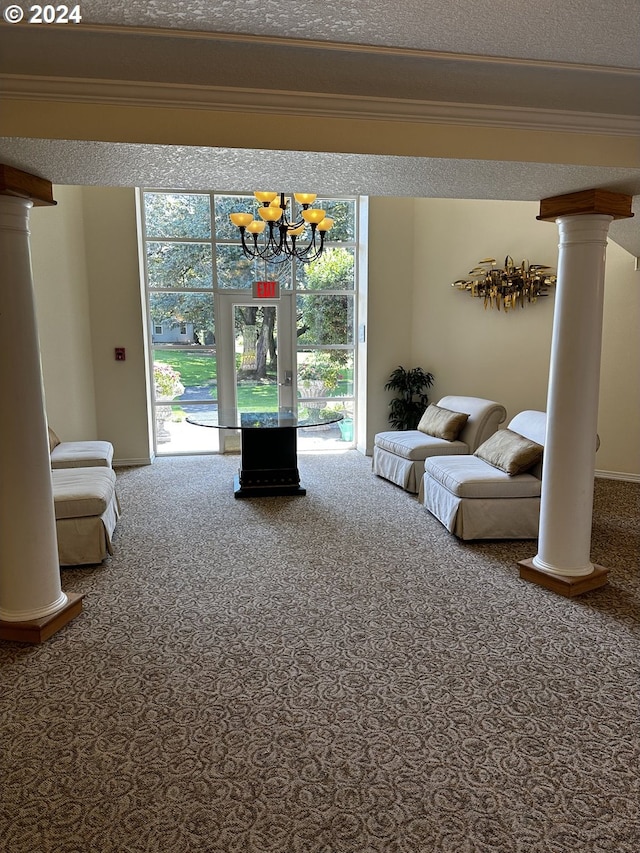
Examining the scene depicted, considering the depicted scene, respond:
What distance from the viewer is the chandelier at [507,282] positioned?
609 centimetres

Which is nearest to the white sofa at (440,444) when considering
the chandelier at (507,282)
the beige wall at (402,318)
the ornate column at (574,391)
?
the beige wall at (402,318)

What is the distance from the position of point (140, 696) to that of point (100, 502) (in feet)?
5.44

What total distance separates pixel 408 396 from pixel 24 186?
5174mm

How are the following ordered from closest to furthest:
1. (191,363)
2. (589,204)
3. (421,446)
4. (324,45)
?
(324,45) → (589,204) → (421,446) → (191,363)

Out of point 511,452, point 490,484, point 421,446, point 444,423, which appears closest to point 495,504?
point 490,484

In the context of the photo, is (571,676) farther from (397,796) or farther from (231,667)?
(231,667)

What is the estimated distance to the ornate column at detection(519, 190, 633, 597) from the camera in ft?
10.6

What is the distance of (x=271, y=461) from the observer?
5.64m

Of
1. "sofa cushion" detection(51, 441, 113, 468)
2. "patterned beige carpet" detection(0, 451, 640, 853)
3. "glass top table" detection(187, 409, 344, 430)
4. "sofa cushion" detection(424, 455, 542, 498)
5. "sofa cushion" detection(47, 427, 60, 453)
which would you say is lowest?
"patterned beige carpet" detection(0, 451, 640, 853)

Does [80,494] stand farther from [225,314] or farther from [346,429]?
[346,429]

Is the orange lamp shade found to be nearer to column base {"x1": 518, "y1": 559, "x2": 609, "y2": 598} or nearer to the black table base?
the black table base

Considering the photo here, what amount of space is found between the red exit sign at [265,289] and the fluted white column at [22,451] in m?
4.38

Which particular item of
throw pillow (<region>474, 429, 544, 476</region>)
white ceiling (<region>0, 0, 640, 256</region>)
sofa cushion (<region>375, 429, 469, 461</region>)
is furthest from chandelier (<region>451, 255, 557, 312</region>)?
white ceiling (<region>0, 0, 640, 256</region>)

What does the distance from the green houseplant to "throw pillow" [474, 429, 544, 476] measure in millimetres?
2339
